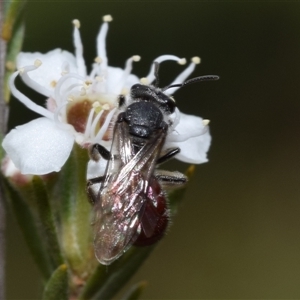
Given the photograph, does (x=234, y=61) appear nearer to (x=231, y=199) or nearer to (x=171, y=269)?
(x=231, y=199)

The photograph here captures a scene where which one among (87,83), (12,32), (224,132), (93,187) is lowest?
(224,132)

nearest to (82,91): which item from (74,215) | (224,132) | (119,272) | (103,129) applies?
(103,129)

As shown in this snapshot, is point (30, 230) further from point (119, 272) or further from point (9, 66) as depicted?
point (9, 66)

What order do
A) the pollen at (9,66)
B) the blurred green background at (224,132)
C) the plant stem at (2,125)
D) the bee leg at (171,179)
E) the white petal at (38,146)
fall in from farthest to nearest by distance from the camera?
the blurred green background at (224,132) → the bee leg at (171,179) → the pollen at (9,66) → the white petal at (38,146) → the plant stem at (2,125)

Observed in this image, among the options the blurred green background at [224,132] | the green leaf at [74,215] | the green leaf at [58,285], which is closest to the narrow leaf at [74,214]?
the green leaf at [74,215]

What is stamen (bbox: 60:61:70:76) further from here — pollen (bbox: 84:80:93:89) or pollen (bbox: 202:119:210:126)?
pollen (bbox: 202:119:210:126)

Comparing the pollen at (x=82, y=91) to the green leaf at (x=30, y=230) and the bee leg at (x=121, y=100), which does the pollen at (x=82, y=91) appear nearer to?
the bee leg at (x=121, y=100)

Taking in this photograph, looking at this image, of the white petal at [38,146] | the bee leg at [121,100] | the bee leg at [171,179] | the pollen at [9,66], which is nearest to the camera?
the white petal at [38,146]
